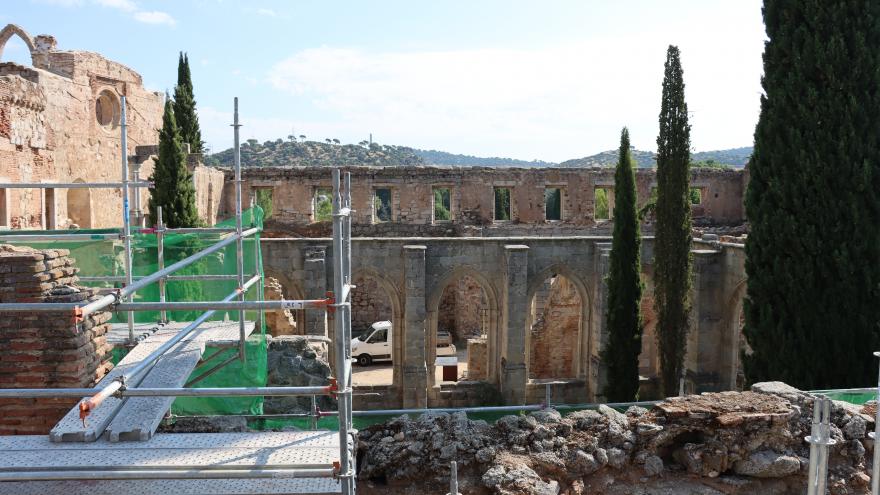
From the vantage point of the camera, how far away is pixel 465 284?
25984 mm

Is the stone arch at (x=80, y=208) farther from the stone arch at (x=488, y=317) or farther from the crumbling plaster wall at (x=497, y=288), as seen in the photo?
the stone arch at (x=488, y=317)

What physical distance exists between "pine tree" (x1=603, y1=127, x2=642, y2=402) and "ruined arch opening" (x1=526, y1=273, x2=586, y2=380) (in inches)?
155

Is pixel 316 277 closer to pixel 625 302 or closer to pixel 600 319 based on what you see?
pixel 600 319

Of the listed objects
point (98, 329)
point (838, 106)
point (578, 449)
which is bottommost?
point (578, 449)

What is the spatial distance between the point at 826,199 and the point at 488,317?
7782 mm

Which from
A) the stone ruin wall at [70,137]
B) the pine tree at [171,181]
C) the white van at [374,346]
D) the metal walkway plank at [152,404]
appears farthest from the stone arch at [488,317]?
the metal walkway plank at [152,404]

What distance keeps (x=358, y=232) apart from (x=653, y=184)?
11.0 meters

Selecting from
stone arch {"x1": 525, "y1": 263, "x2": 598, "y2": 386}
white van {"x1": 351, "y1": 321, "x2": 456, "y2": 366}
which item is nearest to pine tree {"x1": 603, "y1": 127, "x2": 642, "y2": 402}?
stone arch {"x1": 525, "y1": 263, "x2": 598, "y2": 386}

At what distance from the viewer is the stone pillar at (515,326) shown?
52.8 feet

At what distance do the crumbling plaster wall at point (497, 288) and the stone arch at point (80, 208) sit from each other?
9.22 m

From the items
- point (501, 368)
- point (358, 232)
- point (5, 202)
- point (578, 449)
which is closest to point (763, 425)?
point (578, 449)

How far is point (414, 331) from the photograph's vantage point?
16.0 meters

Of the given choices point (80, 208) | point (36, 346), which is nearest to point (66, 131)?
point (80, 208)

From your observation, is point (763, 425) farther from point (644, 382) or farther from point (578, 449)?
point (644, 382)
